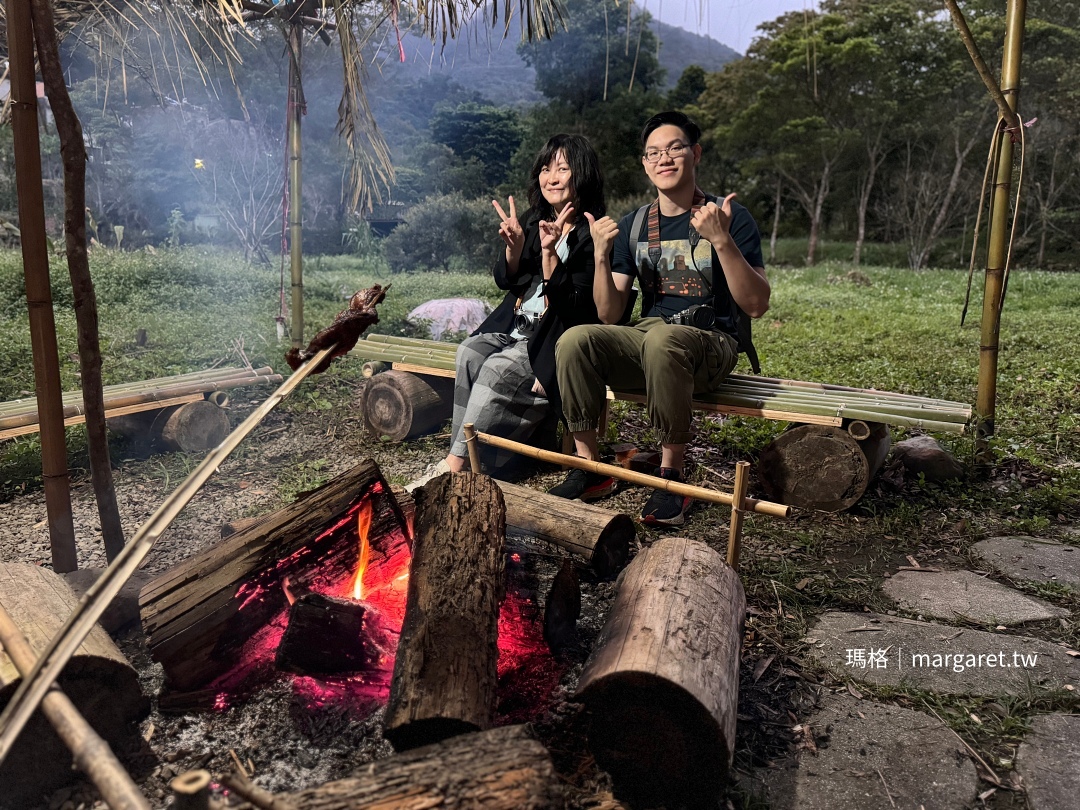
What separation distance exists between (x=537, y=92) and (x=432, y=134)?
3567 mm

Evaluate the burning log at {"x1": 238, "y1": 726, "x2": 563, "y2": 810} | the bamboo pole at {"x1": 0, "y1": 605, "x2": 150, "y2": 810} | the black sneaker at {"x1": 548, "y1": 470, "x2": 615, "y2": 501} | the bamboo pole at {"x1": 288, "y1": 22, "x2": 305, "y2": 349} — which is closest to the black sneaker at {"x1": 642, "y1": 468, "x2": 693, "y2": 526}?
the black sneaker at {"x1": 548, "y1": 470, "x2": 615, "y2": 501}

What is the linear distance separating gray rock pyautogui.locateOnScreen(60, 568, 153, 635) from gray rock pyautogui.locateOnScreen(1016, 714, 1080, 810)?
263 cm

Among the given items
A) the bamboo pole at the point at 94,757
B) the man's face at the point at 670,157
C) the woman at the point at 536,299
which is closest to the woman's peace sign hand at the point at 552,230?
the woman at the point at 536,299

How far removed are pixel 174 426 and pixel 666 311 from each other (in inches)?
122

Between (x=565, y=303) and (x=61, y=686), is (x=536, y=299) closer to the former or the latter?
(x=565, y=303)

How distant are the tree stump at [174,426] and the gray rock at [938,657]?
12.5 ft

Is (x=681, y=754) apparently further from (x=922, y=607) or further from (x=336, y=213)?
(x=336, y=213)

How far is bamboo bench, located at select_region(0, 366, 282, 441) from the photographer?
12.8ft

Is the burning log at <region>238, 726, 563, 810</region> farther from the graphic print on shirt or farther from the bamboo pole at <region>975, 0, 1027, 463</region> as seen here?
the bamboo pole at <region>975, 0, 1027, 463</region>

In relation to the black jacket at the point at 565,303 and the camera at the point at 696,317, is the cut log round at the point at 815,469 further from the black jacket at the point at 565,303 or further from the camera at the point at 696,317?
the black jacket at the point at 565,303

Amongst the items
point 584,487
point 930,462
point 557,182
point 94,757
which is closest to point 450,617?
point 94,757

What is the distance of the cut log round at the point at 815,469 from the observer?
358 centimetres

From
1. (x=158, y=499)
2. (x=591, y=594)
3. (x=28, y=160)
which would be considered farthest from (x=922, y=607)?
(x=158, y=499)

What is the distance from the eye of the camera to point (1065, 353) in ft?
22.5
